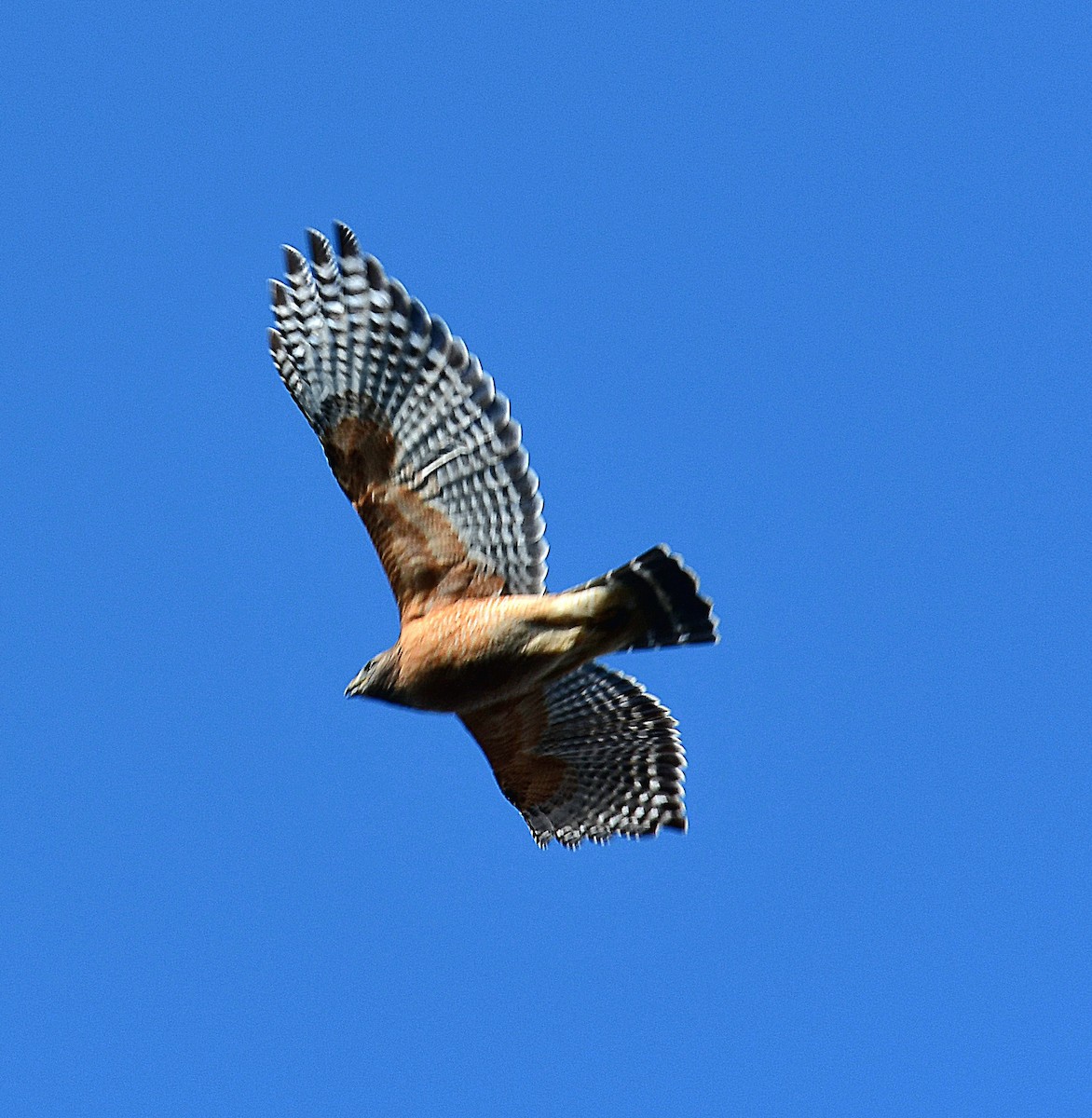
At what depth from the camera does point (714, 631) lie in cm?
1100

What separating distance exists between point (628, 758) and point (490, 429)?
2.80m

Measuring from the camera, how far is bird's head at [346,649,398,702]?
1154 cm

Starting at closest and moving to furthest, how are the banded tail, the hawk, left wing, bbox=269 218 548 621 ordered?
1. the banded tail
2. the hawk
3. left wing, bbox=269 218 548 621

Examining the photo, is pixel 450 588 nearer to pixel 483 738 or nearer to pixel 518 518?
pixel 518 518

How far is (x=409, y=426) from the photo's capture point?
11.5 meters

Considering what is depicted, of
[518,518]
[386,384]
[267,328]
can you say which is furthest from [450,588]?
[267,328]

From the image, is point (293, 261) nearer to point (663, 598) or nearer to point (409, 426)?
point (409, 426)

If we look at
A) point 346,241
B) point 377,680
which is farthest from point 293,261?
point 377,680

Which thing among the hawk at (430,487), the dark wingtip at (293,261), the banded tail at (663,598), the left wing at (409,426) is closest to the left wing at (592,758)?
the hawk at (430,487)

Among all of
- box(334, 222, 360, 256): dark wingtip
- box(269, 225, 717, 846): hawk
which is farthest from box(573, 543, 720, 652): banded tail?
box(334, 222, 360, 256): dark wingtip

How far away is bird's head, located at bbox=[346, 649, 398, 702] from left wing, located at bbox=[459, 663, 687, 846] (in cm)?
105

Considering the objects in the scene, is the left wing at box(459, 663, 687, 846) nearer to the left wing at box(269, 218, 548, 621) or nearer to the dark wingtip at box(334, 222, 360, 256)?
the left wing at box(269, 218, 548, 621)

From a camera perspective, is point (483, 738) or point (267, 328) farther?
point (483, 738)

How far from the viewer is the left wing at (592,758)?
12.6 metres
